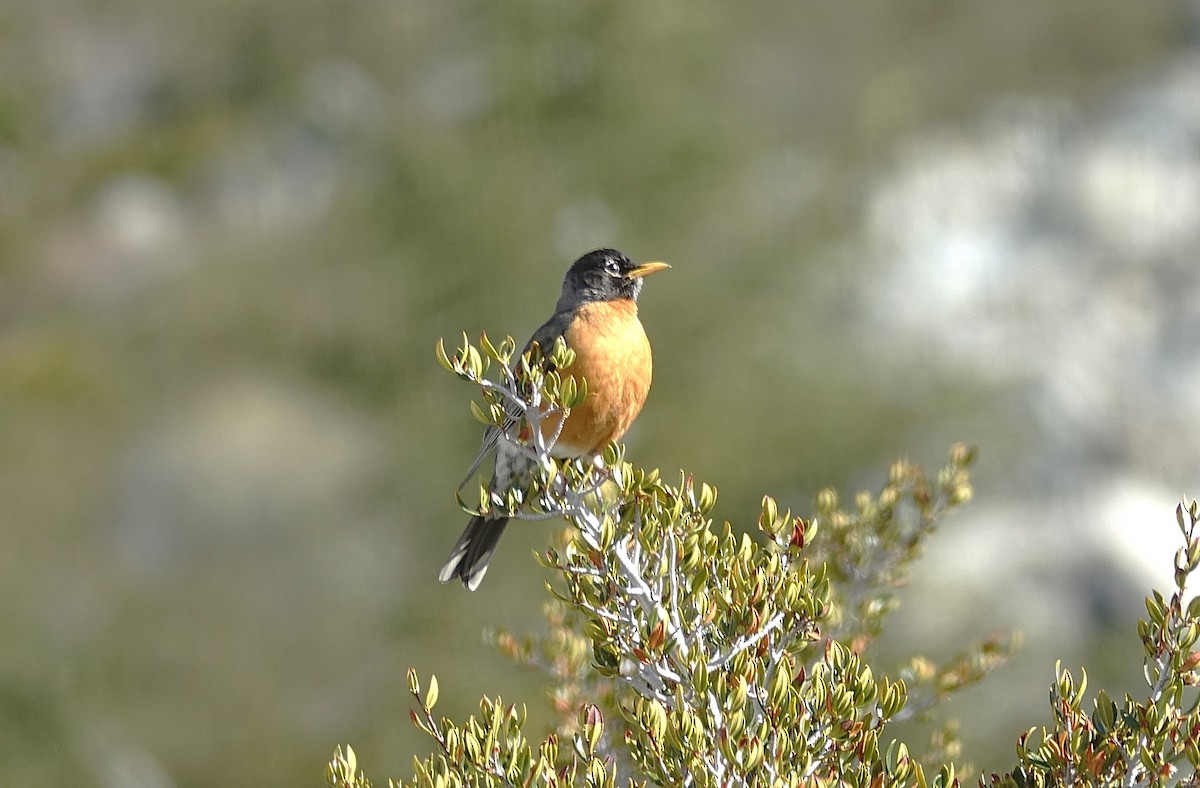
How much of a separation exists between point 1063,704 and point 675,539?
81 cm

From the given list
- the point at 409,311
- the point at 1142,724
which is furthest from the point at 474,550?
the point at 409,311

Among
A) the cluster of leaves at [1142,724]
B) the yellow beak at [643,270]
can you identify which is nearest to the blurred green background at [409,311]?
the yellow beak at [643,270]

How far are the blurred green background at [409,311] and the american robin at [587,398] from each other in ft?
28.7

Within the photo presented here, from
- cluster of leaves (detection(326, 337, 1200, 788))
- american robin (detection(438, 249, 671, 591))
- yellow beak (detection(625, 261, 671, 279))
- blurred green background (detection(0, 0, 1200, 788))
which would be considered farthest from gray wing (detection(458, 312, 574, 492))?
blurred green background (detection(0, 0, 1200, 788))

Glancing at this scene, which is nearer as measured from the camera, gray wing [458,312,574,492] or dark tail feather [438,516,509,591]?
gray wing [458,312,574,492]

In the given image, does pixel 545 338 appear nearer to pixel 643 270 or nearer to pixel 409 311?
pixel 643 270

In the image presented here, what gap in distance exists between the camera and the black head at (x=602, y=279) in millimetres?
4793

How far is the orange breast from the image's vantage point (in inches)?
164

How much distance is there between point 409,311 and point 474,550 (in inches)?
473

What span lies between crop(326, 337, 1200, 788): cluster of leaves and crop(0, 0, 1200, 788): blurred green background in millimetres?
10198

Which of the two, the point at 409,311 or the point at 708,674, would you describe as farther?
the point at 409,311

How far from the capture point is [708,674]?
2.46 metres

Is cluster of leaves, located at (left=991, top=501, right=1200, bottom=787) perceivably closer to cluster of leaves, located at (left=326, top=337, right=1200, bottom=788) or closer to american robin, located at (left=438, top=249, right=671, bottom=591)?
cluster of leaves, located at (left=326, top=337, right=1200, bottom=788)

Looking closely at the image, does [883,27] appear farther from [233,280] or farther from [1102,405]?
[233,280]
